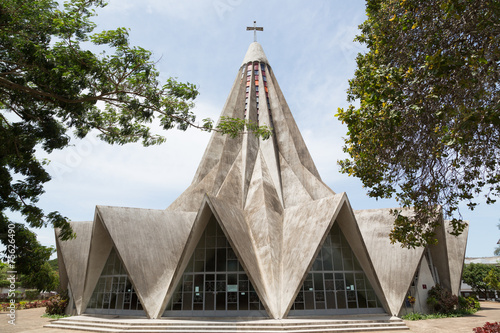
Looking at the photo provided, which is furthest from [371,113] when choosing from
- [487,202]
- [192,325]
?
[192,325]

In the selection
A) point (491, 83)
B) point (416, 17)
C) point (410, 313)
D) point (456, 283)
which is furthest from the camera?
point (456, 283)

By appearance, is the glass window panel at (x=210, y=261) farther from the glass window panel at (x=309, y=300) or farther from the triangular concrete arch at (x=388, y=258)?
the triangular concrete arch at (x=388, y=258)

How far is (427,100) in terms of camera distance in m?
8.45

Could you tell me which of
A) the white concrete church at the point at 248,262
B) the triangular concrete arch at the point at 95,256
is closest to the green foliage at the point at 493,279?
the white concrete church at the point at 248,262

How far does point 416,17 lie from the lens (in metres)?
8.34

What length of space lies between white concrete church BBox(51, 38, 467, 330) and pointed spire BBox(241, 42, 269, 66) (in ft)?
59.1

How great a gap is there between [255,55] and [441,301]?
30217 mm

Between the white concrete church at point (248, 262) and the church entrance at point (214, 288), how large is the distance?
0.19 ft

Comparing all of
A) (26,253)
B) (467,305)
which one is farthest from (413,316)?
(26,253)

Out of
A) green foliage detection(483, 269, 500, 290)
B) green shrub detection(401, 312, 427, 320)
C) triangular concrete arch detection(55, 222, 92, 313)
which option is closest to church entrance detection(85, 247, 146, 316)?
triangular concrete arch detection(55, 222, 92, 313)

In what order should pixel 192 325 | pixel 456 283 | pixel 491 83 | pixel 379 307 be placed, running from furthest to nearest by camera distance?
pixel 456 283 → pixel 379 307 → pixel 192 325 → pixel 491 83

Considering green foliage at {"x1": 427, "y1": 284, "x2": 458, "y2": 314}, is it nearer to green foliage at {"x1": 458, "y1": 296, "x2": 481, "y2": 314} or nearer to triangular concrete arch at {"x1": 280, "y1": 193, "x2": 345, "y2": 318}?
green foliage at {"x1": 458, "y1": 296, "x2": 481, "y2": 314}

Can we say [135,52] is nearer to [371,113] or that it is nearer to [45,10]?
[45,10]

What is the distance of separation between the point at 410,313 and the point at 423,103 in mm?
18045
